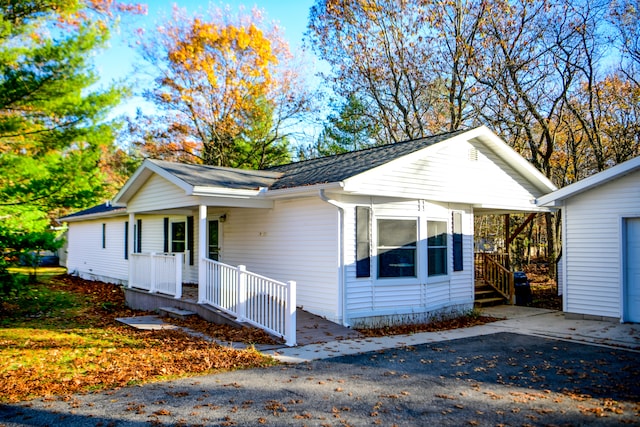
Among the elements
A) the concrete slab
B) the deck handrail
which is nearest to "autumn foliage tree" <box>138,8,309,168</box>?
the deck handrail

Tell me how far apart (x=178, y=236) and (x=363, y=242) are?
8.09m

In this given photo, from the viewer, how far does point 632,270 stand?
414 inches

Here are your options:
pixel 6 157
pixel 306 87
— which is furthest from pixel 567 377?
pixel 306 87

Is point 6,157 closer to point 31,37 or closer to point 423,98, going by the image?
point 31,37

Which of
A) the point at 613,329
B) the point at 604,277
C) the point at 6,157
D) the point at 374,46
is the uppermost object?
the point at 374,46

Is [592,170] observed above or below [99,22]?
below

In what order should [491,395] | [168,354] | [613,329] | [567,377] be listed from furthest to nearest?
[613,329], [168,354], [567,377], [491,395]

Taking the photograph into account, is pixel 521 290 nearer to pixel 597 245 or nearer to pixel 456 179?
pixel 597 245

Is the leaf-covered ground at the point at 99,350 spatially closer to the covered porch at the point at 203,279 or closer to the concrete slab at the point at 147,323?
the concrete slab at the point at 147,323

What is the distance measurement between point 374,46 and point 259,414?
19834 millimetres

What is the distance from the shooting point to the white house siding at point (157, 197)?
11.5 m

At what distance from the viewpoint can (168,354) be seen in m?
7.98

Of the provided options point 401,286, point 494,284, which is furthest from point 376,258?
point 494,284

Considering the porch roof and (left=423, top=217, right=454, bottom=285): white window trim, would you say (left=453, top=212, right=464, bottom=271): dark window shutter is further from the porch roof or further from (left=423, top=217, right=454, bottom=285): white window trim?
the porch roof
